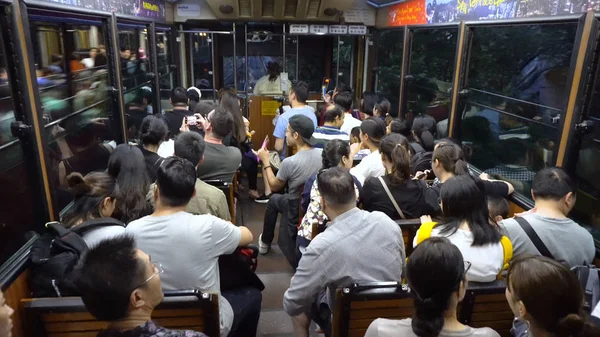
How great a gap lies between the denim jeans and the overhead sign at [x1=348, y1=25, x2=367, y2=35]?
5.68 metres

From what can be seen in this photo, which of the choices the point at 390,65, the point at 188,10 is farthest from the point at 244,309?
the point at 188,10

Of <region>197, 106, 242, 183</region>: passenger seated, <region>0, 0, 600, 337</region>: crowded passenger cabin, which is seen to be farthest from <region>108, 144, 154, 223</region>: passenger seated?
<region>197, 106, 242, 183</region>: passenger seated

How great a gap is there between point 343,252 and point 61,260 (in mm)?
1316

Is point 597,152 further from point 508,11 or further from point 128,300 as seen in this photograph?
point 128,300

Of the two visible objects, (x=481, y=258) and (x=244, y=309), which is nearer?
(x=481, y=258)

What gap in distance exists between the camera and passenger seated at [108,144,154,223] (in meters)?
2.65

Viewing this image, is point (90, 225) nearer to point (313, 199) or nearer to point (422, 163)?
point (313, 199)

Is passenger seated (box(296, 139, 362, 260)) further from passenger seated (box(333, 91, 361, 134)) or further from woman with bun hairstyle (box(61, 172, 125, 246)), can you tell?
passenger seated (box(333, 91, 361, 134))

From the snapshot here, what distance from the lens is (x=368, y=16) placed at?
25.2 ft

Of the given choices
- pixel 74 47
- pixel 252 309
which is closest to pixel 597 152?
pixel 252 309

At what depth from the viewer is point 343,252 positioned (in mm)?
2197

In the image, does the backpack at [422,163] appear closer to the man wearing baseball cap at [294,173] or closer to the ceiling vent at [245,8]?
the man wearing baseball cap at [294,173]

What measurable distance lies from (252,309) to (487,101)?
2.96m

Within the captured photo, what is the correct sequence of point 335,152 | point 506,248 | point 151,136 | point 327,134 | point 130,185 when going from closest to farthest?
point 506,248 < point 130,185 < point 335,152 < point 151,136 < point 327,134
